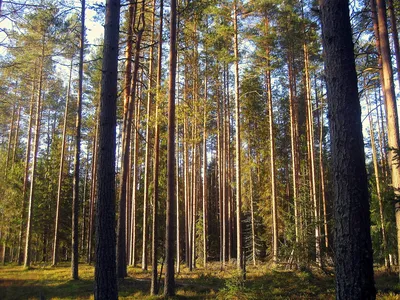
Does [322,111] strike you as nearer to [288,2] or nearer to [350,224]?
[288,2]

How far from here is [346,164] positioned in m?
3.45

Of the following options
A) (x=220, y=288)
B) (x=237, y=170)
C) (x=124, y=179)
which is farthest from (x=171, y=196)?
(x=237, y=170)

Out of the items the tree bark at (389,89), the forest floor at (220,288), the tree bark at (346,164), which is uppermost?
the tree bark at (389,89)

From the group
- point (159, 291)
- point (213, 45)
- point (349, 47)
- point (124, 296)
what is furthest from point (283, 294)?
point (213, 45)

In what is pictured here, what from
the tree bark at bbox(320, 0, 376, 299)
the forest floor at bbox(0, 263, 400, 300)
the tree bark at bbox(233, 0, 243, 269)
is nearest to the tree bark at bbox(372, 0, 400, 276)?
the forest floor at bbox(0, 263, 400, 300)

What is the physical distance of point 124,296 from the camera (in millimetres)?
10328

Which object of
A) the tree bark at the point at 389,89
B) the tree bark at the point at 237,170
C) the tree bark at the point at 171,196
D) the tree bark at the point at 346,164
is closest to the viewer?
the tree bark at the point at 346,164

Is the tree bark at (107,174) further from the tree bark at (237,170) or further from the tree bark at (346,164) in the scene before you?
the tree bark at (237,170)

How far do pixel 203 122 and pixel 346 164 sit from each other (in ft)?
53.5

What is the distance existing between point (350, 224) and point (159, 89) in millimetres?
9270

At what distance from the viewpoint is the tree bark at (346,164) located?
10.5ft

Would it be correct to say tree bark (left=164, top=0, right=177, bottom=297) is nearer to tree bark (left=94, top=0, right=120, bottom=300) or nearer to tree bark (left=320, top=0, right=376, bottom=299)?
tree bark (left=94, top=0, right=120, bottom=300)

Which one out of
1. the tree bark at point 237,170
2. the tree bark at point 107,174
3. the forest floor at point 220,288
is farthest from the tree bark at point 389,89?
the tree bark at point 107,174

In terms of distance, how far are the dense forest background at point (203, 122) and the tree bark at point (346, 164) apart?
9.64 feet
